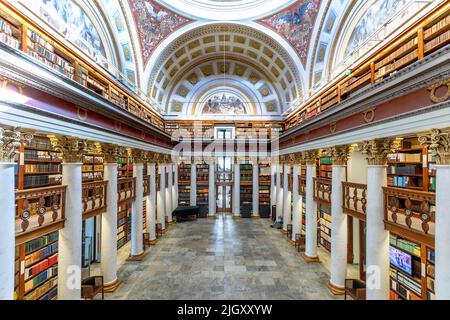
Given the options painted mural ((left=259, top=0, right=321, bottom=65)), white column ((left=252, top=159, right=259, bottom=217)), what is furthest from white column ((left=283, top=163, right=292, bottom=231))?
painted mural ((left=259, top=0, right=321, bottom=65))

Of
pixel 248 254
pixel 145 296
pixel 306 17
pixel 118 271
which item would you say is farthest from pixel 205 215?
pixel 306 17

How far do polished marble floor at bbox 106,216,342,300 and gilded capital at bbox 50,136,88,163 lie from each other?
13.4 feet

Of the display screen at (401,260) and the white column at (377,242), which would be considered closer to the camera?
the white column at (377,242)

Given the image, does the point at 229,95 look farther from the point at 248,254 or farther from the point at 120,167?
the point at 248,254

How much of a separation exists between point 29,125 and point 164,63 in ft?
32.8

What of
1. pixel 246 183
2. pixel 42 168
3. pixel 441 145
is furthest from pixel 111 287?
pixel 246 183

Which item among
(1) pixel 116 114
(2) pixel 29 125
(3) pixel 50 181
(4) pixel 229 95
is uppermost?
(4) pixel 229 95

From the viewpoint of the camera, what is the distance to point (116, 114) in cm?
638

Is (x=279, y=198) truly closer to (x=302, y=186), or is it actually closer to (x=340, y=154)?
(x=302, y=186)

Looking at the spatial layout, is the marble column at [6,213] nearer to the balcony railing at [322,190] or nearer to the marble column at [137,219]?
the marble column at [137,219]

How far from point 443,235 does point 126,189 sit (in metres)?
8.34

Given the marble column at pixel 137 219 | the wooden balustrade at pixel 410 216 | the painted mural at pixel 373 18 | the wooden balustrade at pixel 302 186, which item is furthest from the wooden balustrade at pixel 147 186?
the painted mural at pixel 373 18

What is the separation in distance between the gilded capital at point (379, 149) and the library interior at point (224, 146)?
0.03m

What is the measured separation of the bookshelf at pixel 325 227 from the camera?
31.7 ft
